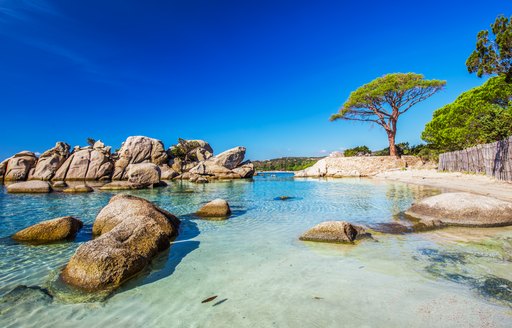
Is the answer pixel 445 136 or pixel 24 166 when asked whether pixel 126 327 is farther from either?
pixel 24 166

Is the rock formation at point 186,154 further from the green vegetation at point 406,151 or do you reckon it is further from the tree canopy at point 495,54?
the tree canopy at point 495,54

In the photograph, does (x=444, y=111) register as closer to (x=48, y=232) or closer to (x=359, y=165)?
(x=359, y=165)

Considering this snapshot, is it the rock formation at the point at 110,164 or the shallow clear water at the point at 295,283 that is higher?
the rock formation at the point at 110,164

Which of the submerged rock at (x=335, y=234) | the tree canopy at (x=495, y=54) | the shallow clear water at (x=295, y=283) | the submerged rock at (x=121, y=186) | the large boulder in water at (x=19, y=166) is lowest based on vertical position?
the shallow clear water at (x=295, y=283)

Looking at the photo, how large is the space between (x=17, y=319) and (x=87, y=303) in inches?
30.8

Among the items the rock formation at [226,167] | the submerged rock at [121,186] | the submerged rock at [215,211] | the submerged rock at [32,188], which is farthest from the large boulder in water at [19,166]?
the submerged rock at [215,211]

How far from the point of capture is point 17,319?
11.4ft

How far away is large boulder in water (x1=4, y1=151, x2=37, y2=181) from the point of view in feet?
129

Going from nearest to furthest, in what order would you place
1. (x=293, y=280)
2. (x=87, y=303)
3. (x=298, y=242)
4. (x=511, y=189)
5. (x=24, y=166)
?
(x=87, y=303) → (x=293, y=280) → (x=298, y=242) → (x=511, y=189) → (x=24, y=166)

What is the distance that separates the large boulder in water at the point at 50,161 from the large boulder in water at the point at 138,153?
8.27 metres

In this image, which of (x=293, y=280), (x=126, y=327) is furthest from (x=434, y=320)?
(x=126, y=327)

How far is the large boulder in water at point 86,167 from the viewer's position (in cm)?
4241

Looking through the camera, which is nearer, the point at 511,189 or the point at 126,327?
the point at 126,327

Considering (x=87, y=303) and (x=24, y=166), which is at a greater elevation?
(x=24, y=166)
